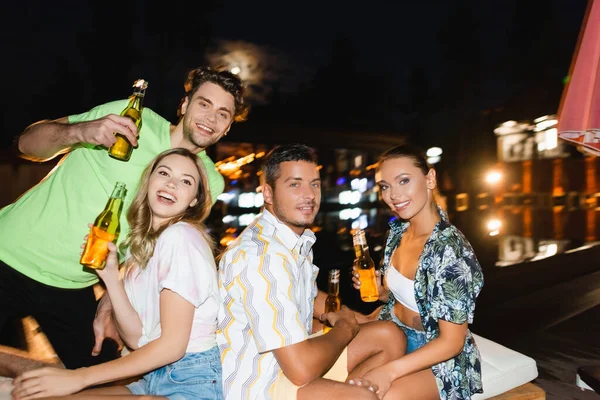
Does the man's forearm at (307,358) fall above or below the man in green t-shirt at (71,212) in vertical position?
below

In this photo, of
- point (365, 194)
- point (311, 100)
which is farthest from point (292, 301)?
point (311, 100)

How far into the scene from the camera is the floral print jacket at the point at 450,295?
7.26 ft

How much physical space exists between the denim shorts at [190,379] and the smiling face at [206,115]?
1410 millimetres

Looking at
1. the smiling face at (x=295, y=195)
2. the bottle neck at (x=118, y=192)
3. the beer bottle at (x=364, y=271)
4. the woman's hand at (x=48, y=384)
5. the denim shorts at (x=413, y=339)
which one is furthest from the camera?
the beer bottle at (x=364, y=271)

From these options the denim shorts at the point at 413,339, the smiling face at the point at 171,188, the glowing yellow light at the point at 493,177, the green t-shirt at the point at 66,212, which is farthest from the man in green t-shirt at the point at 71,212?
the glowing yellow light at the point at 493,177

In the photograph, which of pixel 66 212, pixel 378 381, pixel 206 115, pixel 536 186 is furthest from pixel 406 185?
pixel 536 186

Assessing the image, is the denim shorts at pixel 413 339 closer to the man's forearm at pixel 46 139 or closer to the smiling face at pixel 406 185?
the smiling face at pixel 406 185

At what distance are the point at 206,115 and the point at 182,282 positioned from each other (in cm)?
136

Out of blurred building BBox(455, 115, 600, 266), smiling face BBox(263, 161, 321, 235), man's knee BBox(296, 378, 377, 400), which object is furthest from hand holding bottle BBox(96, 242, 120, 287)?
blurred building BBox(455, 115, 600, 266)

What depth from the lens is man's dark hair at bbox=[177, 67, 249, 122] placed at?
2.91m

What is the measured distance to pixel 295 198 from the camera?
2.33 metres

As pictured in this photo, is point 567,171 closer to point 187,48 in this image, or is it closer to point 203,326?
point 187,48

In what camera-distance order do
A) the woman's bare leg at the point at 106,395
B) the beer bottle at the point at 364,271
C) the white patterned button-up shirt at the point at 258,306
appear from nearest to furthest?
the woman's bare leg at the point at 106,395 → the white patterned button-up shirt at the point at 258,306 → the beer bottle at the point at 364,271

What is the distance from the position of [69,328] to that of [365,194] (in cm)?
1665
